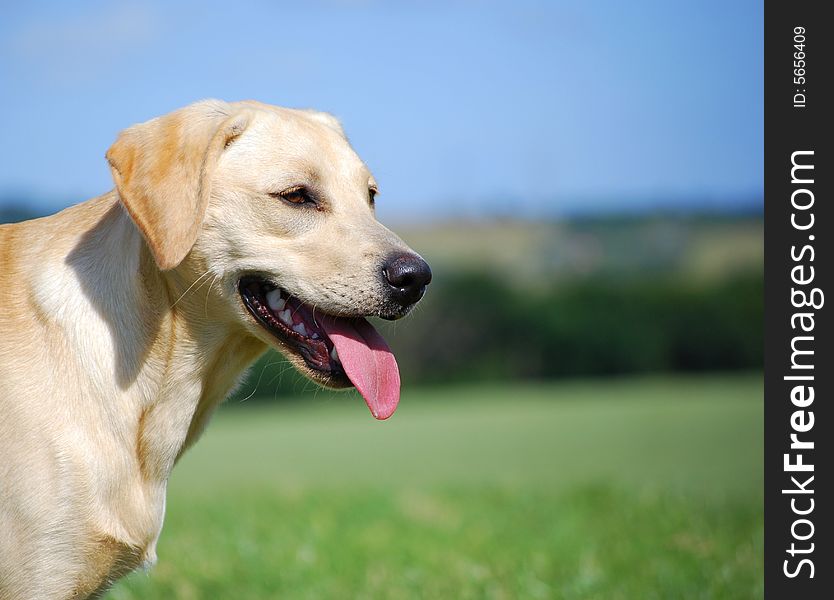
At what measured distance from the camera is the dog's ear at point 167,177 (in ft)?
9.74

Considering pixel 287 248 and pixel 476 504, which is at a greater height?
pixel 287 248

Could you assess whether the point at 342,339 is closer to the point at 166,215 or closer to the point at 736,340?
the point at 166,215

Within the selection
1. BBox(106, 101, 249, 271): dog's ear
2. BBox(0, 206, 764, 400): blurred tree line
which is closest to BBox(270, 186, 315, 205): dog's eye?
BBox(106, 101, 249, 271): dog's ear

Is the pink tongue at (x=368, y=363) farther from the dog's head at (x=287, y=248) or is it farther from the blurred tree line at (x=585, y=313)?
the blurred tree line at (x=585, y=313)

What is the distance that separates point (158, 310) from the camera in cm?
326

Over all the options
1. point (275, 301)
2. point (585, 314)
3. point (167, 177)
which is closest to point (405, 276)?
point (275, 301)

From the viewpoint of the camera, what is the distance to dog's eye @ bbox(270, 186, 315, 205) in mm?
3295

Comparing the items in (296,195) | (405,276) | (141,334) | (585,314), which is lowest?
(585,314)

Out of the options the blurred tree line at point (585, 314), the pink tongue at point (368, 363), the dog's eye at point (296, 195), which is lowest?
the blurred tree line at point (585, 314)

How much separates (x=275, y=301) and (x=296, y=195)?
39cm

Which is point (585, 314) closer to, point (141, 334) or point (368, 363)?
point (368, 363)

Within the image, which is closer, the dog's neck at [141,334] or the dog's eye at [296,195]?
the dog's neck at [141,334]

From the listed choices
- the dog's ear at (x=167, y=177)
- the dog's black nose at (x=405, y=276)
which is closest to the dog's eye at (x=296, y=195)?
the dog's ear at (x=167, y=177)

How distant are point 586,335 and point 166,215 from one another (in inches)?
732
